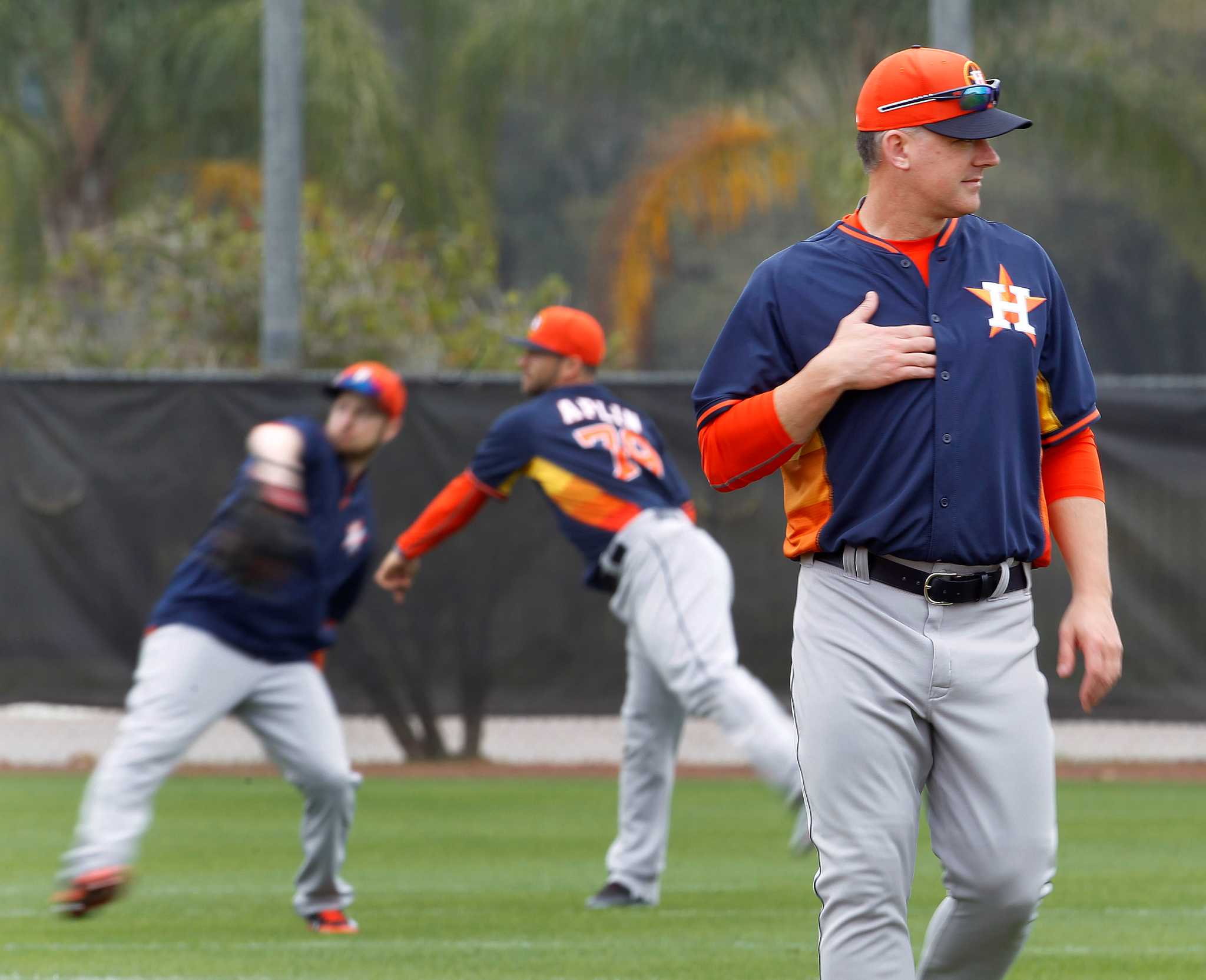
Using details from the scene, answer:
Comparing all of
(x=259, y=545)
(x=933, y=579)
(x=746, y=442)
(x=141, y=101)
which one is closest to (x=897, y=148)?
(x=746, y=442)

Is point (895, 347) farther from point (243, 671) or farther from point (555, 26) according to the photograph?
point (555, 26)

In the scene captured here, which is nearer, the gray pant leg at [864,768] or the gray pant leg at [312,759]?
the gray pant leg at [864,768]

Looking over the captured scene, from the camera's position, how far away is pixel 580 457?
7.31 meters

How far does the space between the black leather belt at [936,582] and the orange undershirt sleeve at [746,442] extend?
0.95ft

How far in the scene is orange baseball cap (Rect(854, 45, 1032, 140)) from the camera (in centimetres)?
389

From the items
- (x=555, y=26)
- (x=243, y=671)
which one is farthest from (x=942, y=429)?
(x=555, y=26)

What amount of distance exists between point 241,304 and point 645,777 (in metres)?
8.22

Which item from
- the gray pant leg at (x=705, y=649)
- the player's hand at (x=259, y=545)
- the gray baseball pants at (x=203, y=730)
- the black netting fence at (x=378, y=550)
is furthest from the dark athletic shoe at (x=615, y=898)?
the black netting fence at (x=378, y=550)

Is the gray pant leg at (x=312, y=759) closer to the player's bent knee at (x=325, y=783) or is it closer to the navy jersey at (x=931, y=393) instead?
the player's bent knee at (x=325, y=783)

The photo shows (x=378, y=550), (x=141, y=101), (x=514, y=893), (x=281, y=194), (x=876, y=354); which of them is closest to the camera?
(x=876, y=354)

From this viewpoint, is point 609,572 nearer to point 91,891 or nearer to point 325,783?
point 325,783

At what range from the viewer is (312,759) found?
643 cm

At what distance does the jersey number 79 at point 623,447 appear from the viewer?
732 cm

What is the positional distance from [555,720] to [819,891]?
773 centimetres
